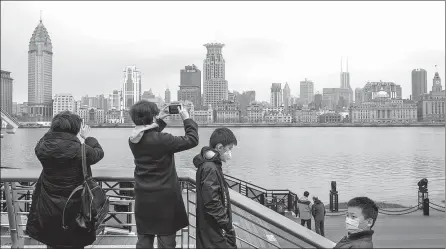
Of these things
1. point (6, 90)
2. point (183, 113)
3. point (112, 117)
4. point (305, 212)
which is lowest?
point (305, 212)

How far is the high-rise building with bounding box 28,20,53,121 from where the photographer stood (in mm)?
146375

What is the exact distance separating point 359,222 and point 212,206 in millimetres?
1033

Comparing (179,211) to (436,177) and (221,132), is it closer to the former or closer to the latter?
(221,132)

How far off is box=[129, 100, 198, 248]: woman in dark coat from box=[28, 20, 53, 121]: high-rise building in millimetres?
142384

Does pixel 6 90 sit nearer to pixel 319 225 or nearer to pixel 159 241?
pixel 319 225

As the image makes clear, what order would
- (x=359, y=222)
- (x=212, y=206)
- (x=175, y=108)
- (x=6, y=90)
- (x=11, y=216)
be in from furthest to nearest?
(x=6, y=90)
(x=11, y=216)
(x=175, y=108)
(x=212, y=206)
(x=359, y=222)

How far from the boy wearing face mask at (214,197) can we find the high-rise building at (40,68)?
143 metres

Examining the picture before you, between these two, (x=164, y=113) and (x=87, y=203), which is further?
(x=164, y=113)

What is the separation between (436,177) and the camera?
37219mm

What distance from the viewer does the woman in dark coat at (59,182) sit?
130 inches

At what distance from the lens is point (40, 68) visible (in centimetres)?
16612

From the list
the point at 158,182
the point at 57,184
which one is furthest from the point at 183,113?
the point at 57,184

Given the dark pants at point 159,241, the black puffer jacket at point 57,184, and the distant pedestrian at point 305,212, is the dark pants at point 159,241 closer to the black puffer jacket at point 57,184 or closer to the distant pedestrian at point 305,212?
the black puffer jacket at point 57,184

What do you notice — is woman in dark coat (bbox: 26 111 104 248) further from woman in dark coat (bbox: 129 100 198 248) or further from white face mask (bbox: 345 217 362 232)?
white face mask (bbox: 345 217 362 232)
